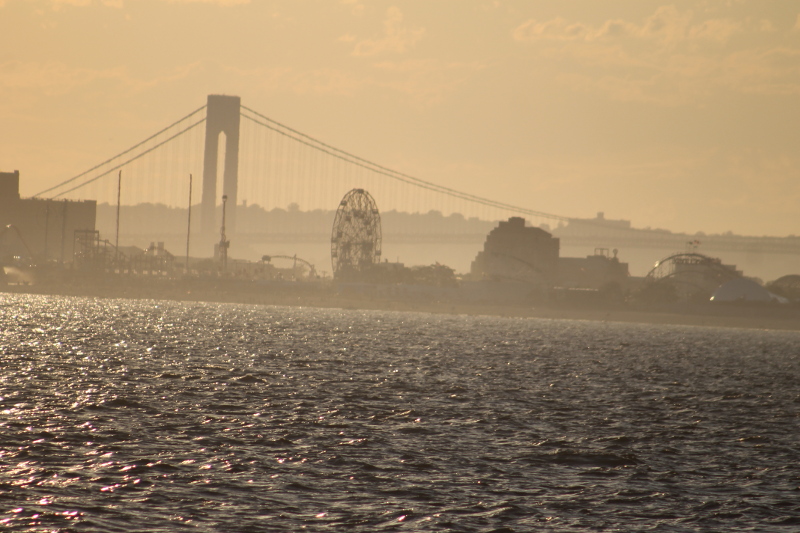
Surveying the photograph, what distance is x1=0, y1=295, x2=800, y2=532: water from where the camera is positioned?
23891 millimetres

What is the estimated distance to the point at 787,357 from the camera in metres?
102

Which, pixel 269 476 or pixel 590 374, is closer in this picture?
pixel 269 476

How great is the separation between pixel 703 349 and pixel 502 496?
8870 cm

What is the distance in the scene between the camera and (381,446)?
108 ft

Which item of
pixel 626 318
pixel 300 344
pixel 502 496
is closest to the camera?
pixel 502 496

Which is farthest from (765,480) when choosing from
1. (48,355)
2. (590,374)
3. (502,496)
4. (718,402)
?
(48,355)

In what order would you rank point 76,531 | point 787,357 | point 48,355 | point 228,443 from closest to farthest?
1. point 76,531
2. point 228,443
3. point 48,355
4. point 787,357

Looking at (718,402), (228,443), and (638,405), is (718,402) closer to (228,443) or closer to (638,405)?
(638,405)

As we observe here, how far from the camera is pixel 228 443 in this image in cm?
3231

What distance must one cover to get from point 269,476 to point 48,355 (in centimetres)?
4247

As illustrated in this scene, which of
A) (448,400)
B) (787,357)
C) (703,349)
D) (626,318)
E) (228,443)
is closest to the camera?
(228,443)

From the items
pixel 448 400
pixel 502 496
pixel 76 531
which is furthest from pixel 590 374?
pixel 76 531

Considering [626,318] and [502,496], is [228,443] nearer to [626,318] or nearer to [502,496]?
[502,496]

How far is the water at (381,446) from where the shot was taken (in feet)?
78.4
